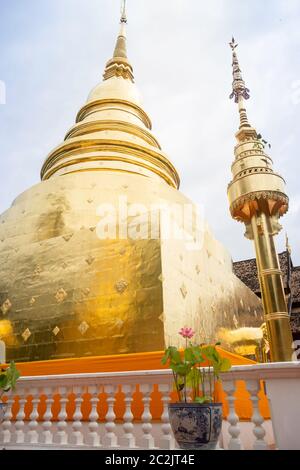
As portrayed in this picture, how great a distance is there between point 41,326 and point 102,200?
2.92 meters

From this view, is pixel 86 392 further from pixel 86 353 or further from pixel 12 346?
pixel 12 346

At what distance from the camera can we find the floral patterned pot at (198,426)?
2.44 m

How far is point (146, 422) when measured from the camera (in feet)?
9.74

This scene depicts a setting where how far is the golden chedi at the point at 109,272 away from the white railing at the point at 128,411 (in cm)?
159

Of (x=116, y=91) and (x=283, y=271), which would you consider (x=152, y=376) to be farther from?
(x=283, y=271)

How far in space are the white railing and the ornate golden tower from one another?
1.89 m

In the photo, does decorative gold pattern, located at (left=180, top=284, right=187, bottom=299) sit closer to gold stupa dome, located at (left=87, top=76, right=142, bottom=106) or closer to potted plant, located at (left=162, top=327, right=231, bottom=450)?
potted plant, located at (left=162, top=327, right=231, bottom=450)

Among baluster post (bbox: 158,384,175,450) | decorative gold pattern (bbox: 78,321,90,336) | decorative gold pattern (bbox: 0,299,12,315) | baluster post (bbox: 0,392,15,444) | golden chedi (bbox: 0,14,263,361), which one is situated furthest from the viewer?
decorative gold pattern (bbox: 0,299,12,315)

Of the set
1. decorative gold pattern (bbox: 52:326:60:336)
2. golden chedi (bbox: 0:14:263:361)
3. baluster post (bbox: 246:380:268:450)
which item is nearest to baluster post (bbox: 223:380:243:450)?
baluster post (bbox: 246:380:268:450)

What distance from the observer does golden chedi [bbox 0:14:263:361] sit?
17.4 feet

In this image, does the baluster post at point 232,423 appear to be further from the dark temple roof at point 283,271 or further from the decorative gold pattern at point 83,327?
the dark temple roof at point 283,271

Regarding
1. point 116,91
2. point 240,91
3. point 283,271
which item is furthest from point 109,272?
point 283,271

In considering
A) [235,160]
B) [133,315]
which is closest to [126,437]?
[133,315]

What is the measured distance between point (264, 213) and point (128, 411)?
4.31 metres
